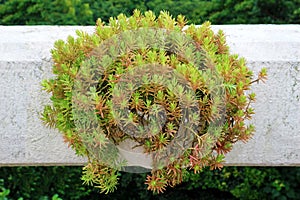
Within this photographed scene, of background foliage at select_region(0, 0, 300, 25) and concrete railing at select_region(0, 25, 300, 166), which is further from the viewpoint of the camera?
background foliage at select_region(0, 0, 300, 25)

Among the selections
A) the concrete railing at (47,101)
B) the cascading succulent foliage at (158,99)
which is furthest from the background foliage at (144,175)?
the cascading succulent foliage at (158,99)

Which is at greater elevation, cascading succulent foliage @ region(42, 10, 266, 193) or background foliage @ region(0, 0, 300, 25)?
cascading succulent foliage @ region(42, 10, 266, 193)

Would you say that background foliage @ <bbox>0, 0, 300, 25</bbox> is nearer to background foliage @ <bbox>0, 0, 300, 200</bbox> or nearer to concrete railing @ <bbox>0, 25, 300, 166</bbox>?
background foliage @ <bbox>0, 0, 300, 200</bbox>

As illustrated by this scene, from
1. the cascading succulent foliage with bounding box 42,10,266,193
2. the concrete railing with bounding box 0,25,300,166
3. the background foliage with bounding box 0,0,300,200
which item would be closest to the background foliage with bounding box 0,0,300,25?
the background foliage with bounding box 0,0,300,200

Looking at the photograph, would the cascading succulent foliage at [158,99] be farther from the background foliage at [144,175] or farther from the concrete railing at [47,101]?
the background foliage at [144,175]

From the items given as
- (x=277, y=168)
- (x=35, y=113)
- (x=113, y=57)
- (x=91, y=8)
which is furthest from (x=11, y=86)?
(x=277, y=168)

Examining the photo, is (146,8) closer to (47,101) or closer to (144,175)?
(144,175)
